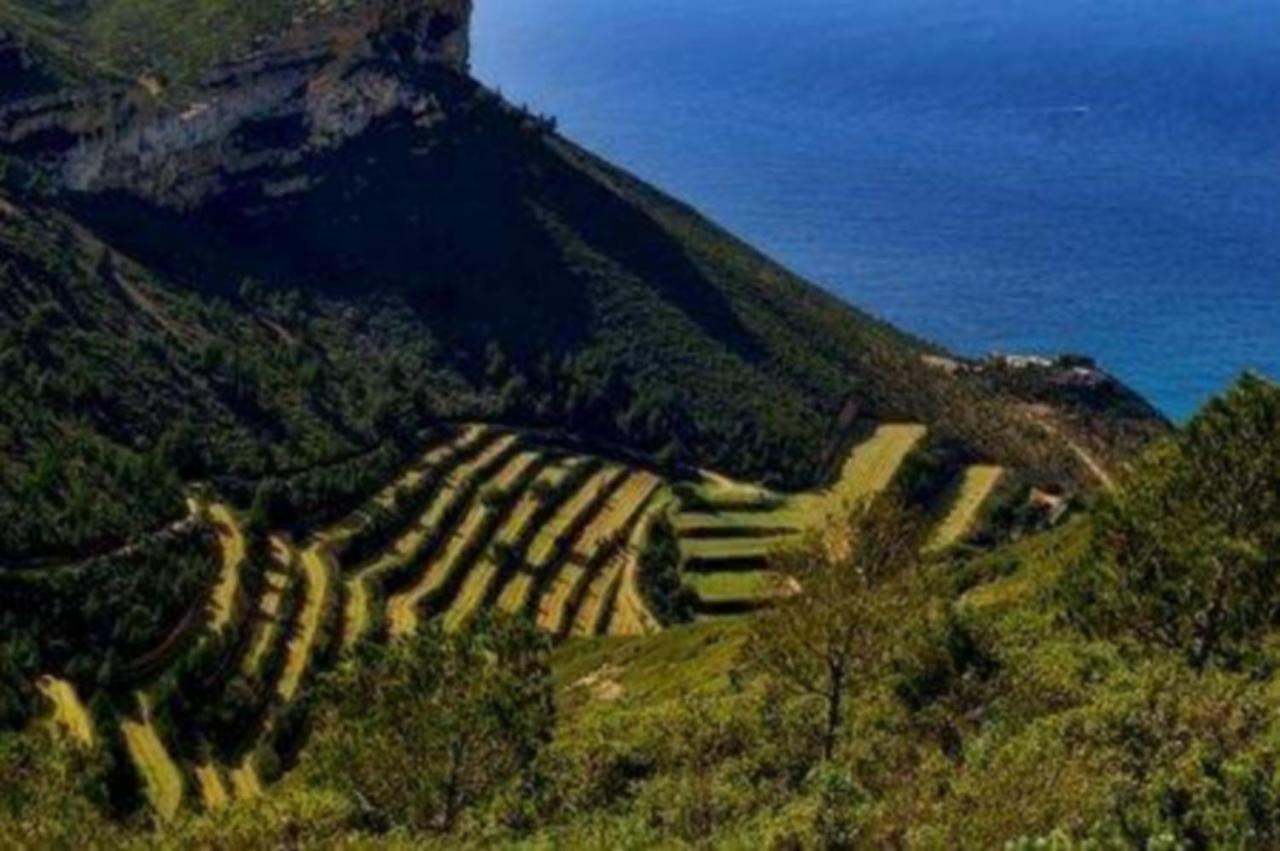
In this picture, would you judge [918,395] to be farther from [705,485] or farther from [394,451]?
[394,451]

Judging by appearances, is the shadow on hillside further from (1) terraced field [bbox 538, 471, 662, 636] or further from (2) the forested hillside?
(1) terraced field [bbox 538, 471, 662, 636]

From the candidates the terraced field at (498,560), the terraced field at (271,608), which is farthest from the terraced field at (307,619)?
the terraced field at (498,560)

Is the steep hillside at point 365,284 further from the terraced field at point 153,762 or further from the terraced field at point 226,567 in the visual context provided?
the terraced field at point 153,762

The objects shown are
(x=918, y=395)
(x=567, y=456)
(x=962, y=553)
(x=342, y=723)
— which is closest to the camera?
(x=342, y=723)

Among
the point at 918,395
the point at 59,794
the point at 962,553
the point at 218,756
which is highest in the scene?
the point at 918,395

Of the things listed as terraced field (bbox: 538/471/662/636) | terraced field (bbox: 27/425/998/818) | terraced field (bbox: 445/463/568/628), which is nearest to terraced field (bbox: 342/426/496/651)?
terraced field (bbox: 27/425/998/818)

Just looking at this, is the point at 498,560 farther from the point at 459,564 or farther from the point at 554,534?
the point at 554,534

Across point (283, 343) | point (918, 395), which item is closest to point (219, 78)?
point (283, 343)
